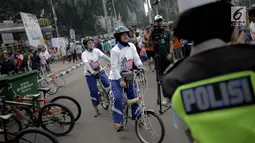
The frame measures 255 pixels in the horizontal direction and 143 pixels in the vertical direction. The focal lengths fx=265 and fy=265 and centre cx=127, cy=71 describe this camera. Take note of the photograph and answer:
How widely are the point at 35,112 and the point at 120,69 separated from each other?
1.79 metres

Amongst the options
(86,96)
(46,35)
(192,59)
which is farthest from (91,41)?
(46,35)

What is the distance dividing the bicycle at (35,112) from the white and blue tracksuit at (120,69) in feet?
3.04

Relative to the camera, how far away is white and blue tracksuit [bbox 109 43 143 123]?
4223 millimetres

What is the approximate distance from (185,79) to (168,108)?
13.3 feet

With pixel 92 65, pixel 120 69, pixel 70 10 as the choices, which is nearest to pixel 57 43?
pixel 92 65

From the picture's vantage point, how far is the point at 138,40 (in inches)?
478

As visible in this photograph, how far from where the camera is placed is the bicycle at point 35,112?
15.4 ft

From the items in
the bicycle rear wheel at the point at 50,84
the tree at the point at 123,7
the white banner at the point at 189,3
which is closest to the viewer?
the white banner at the point at 189,3

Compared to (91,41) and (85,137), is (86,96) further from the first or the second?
(85,137)

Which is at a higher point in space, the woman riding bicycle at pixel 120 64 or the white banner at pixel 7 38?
the white banner at pixel 7 38

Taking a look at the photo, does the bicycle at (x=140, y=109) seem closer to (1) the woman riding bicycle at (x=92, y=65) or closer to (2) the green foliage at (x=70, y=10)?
(1) the woman riding bicycle at (x=92, y=65)

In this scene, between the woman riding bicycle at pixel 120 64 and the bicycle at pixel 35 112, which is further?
the bicycle at pixel 35 112

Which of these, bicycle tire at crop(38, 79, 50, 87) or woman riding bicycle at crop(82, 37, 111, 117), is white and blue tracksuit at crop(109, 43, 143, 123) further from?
bicycle tire at crop(38, 79, 50, 87)

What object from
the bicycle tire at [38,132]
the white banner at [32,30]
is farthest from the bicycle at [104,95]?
the white banner at [32,30]
